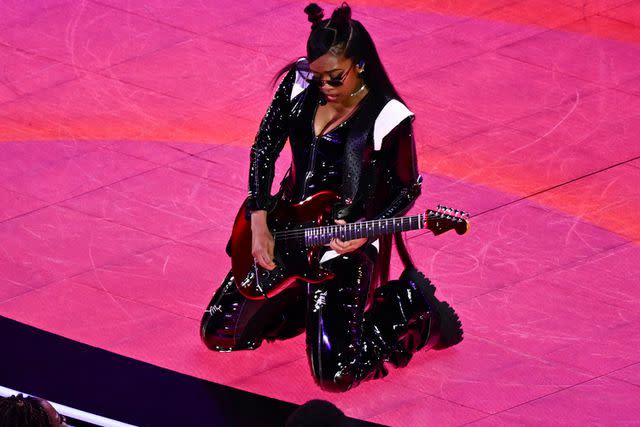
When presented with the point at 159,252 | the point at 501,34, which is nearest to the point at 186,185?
the point at 159,252

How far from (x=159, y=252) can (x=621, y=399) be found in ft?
7.40

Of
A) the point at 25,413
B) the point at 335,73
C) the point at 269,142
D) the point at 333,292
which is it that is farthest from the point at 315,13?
the point at 25,413

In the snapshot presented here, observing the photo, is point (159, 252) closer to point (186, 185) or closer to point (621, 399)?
point (186, 185)

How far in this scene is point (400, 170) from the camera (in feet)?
16.5

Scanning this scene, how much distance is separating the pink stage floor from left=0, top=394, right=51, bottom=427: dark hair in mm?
2013

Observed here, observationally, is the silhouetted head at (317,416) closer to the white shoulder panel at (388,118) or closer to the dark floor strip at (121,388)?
the dark floor strip at (121,388)

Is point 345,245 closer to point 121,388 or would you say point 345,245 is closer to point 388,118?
point 388,118

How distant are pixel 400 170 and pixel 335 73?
47 centimetres

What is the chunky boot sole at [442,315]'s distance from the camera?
5.33 meters

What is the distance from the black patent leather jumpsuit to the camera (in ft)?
16.5

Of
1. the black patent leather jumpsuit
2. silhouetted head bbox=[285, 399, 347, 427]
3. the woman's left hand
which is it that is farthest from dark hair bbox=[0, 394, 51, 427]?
the black patent leather jumpsuit

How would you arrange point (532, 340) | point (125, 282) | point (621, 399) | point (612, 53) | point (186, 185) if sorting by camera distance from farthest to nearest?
point (612, 53)
point (186, 185)
point (125, 282)
point (532, 340)
point (621, 399)

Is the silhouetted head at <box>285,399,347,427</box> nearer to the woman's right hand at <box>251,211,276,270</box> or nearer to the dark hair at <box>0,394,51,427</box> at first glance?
the dark hair at <box>0,394,51,427</box>

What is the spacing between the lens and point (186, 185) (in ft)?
21.7
